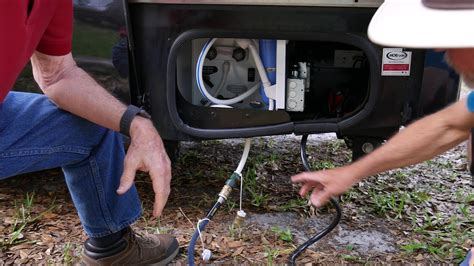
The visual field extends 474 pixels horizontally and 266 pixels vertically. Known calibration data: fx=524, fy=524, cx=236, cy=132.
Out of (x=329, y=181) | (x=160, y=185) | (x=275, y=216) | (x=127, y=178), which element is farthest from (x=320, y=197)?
(x=275, y=216)

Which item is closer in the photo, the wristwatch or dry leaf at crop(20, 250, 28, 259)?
the wristwatch

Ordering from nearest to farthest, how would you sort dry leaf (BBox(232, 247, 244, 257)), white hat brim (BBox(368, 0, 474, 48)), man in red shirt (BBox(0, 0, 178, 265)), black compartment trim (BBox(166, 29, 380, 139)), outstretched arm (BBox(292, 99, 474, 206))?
white hat brim (BBox(368, 0, 474, 48)), outstretched arm (BBox(292, 99, 474, 206)), man in red shirt (BBox(0, 0, 178, 265)), black compartment trim (BBox(166, 29, 380, 139)), dry leaf (BBox(232, 247, 244, 257))

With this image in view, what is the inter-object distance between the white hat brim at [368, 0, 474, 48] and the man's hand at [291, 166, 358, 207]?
1.44 ft

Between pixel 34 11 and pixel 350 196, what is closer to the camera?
pixel 34 11

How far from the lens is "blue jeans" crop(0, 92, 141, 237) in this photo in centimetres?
184

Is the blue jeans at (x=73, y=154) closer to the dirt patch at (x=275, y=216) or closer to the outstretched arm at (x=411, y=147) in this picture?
the dirt patch at (x=275, y=216)

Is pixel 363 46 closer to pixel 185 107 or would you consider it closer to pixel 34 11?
pixel 185 107

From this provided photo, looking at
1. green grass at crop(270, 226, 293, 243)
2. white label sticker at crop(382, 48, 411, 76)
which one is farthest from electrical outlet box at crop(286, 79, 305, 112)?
green grass at crop(270, 226, 293, 243)

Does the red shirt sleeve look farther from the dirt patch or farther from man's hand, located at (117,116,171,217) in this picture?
the dirt patch

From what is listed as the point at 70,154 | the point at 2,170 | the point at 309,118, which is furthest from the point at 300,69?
the point at 2,170

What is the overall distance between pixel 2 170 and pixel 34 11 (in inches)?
22.3

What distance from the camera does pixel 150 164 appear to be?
168cm

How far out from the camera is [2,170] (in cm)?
183

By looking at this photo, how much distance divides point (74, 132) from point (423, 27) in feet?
4.18
